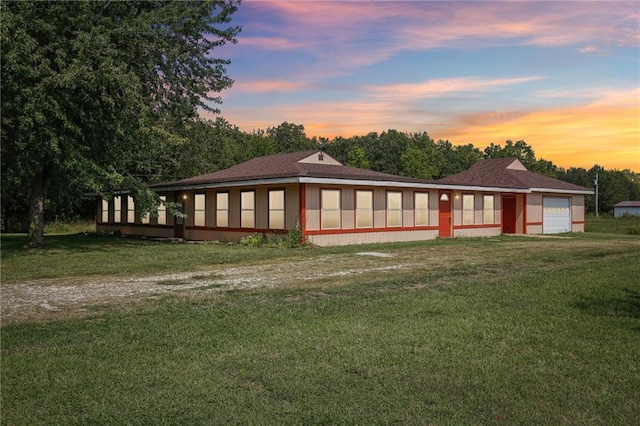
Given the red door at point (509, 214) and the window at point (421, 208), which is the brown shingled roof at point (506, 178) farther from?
the window at point (421, 208)

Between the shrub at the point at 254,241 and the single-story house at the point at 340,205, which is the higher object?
the single-story house at the point at 340,205

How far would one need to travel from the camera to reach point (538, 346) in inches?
246

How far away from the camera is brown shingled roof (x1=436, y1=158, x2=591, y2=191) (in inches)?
1284

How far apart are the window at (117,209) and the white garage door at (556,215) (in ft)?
86.0

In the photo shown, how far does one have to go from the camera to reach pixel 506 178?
34.0 meters

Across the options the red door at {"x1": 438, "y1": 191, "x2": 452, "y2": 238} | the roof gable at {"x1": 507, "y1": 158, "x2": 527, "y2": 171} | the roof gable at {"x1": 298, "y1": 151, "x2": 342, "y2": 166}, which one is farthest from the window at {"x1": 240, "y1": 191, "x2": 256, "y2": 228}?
the roof gable at {"x1": 507, "y1": 158, "x2": 527, "y2": 171}

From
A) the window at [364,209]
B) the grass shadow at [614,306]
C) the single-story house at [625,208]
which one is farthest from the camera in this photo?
the single-story house at [625,208]

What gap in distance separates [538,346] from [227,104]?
20.1m

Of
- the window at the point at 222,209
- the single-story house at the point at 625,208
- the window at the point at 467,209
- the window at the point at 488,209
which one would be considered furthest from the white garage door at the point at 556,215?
the single-story house at the point at 625,208

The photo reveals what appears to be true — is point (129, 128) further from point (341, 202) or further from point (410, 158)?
point (410, 158)

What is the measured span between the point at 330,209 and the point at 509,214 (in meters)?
15.0

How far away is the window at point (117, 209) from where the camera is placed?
33.8m

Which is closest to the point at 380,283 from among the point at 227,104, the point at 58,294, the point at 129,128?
the point at 58,294

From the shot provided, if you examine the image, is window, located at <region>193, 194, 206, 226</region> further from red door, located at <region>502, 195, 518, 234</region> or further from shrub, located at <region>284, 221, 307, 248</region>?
red door, located at <region>502, 195, 518, 234</region>
